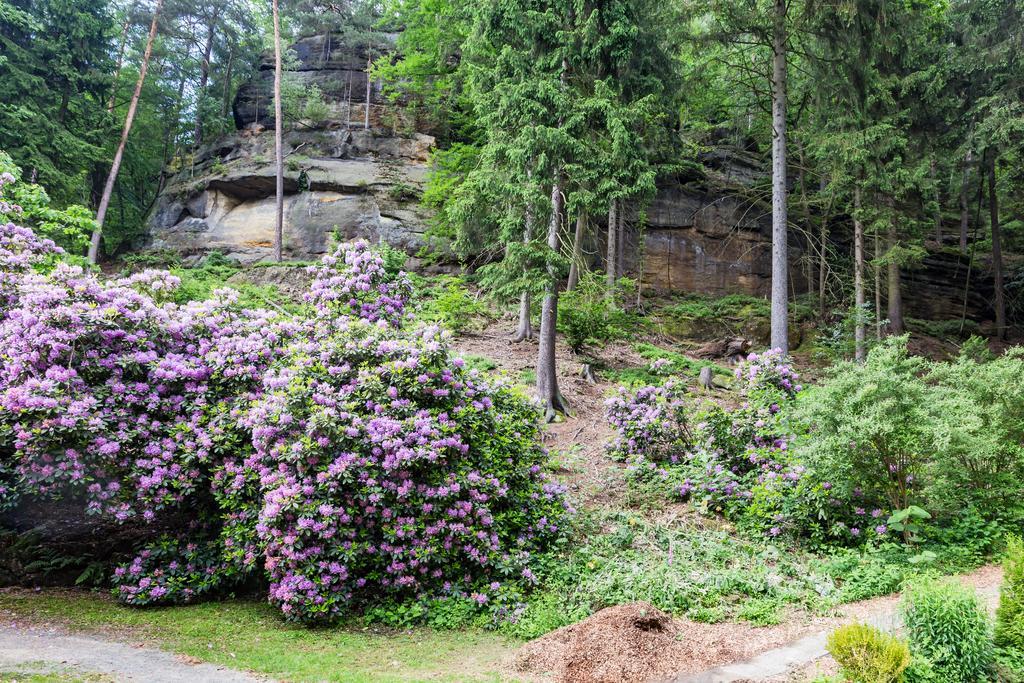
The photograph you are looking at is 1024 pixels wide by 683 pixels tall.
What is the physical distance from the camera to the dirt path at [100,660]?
161 inches

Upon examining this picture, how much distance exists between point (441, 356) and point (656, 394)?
4.30 metres

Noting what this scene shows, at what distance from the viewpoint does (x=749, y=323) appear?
20.1 m

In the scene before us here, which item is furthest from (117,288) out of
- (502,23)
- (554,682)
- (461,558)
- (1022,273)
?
(1022,273)

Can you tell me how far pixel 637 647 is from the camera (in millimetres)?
4555

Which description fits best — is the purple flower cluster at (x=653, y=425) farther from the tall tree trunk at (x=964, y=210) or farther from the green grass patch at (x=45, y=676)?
the tall tree trunk at (x=964, y=210)

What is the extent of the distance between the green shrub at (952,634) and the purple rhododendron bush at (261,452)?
340 centimetres

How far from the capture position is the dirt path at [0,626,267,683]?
4.10m

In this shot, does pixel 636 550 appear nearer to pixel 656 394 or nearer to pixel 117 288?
pixel 656 394

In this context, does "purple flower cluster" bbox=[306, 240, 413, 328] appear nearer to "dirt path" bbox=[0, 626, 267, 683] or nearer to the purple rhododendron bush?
the purple rhododendron bush

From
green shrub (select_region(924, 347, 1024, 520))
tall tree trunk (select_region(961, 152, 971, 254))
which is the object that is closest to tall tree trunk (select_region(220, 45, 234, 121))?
green shrub (select_region(924, 347, 1024, 520))

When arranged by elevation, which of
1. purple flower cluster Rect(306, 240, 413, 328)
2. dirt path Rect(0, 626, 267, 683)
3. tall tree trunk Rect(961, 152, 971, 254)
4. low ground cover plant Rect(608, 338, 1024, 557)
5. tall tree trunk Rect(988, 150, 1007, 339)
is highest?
tall tree trunk Rect(961, 152, 971, 254)

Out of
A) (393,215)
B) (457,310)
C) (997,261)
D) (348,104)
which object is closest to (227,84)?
(348,104)

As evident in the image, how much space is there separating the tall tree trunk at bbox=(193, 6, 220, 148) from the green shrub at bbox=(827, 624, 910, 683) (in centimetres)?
3057

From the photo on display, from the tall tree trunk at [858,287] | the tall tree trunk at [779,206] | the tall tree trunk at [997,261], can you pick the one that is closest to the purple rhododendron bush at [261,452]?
the tall tree trunk at [779,206]
